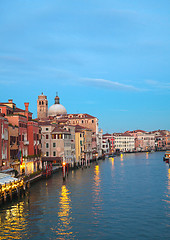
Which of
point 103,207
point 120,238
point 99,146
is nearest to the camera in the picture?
point 120,238

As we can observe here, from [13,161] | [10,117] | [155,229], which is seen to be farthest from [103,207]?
[10,117]

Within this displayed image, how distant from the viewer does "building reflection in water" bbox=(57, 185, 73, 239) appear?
26266 millimetres

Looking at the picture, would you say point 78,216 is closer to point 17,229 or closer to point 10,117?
point 17,229

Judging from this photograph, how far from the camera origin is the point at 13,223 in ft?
94.9

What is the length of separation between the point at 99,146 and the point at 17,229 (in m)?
118

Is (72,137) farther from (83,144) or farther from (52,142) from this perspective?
(83,144)

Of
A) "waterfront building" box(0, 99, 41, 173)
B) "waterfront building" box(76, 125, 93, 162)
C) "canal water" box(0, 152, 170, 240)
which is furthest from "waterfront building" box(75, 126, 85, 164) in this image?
"canal water" box(0, 152, 170, 240)

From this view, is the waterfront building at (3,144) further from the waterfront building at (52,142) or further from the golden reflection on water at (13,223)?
the waterfront building at (52,142)

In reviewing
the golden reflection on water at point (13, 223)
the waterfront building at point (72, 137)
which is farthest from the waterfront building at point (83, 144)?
the golden reflection on water at point (13, 223)

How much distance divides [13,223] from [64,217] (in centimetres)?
426

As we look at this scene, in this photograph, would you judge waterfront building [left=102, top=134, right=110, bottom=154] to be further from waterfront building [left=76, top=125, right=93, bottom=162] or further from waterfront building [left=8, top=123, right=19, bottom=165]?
waterfront building [left=8, top=123, right=19, bottom=165]

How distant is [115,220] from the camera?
97.4ft

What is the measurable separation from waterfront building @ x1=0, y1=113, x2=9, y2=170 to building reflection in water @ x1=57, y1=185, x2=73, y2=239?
872cm

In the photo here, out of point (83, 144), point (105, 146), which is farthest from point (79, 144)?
point (105, 146)
